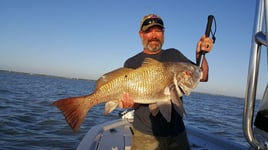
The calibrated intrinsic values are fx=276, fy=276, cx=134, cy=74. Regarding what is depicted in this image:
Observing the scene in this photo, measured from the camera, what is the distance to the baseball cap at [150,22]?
396 centimetres

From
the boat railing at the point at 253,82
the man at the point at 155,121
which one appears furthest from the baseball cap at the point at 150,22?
the boat railing at the point at 253,82

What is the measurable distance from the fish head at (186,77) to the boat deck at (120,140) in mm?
2382

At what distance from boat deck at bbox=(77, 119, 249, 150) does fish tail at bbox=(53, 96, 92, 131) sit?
2075mm

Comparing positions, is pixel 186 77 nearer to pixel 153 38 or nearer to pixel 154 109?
pixel 154 109

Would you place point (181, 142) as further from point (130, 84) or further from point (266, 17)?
point (266, 17)

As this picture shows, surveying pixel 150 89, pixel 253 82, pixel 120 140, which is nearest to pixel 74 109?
pixel 150 89

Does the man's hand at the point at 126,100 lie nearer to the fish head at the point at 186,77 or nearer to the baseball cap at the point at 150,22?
the fish head at the point at 186,77

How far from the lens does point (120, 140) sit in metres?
6.01

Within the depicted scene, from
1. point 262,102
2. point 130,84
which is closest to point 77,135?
point 130,84

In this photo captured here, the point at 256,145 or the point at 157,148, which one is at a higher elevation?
the point at 256,145

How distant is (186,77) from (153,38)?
0.86 metres

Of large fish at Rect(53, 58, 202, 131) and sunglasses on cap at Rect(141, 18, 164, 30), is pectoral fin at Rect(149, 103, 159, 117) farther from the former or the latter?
sunglasses on cap at Rect(141, 18, 164, 30)

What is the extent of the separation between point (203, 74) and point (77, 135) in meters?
7.60

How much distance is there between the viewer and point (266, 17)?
5.17 ft
